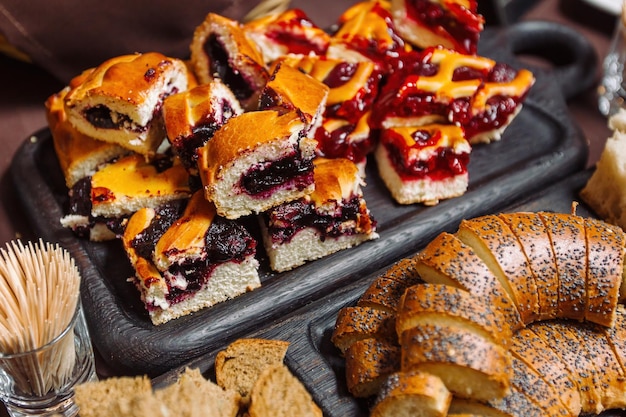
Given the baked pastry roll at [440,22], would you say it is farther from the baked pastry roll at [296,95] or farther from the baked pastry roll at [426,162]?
the baked pastry roll at [296,95]

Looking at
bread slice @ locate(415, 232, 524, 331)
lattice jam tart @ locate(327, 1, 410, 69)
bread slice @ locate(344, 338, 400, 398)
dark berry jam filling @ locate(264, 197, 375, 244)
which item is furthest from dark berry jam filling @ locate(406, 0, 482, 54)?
bread slice @ locate(344, 338, 400, 398)

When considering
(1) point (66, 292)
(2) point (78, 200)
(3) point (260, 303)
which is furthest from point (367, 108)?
(1) point (66, 292)

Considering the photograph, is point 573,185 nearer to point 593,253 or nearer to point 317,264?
point 593,253

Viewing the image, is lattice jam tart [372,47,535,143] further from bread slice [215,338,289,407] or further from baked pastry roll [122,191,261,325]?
bread slice [215,338,289,407]

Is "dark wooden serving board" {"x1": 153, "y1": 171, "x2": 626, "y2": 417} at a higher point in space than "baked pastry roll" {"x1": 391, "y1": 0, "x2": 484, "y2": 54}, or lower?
lower

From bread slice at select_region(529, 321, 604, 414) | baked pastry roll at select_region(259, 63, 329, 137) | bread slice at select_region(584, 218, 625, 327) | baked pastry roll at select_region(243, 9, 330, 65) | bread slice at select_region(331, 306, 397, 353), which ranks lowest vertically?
bread slice at select_region(529, 321, 604, 414)

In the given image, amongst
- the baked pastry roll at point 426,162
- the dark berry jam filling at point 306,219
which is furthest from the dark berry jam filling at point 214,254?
the baked pastry roll at point 426,162

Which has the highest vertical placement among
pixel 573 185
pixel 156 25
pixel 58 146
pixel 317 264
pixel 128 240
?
pixel 156 25
